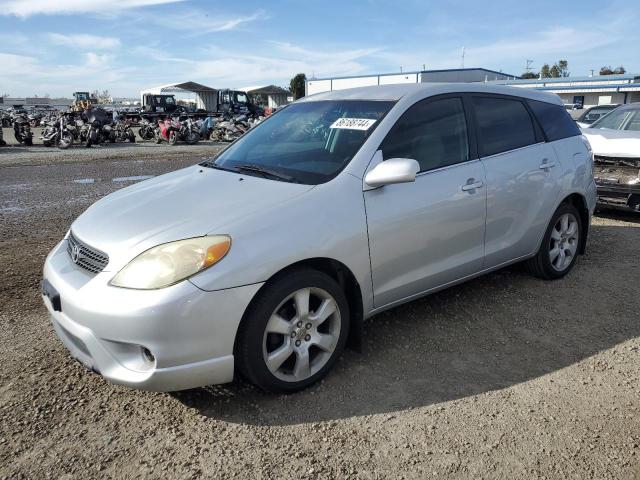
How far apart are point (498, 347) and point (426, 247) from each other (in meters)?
0.85

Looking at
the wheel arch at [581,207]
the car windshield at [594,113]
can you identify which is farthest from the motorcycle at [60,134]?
the wheel arch at [581,207]

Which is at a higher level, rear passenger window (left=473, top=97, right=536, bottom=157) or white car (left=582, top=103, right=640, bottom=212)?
rear passenger window (left=473, top=97, right=536, bottom=157)

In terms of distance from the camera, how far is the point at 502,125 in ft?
13.3

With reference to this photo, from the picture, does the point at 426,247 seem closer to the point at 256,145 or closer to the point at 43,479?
the point at 256,145

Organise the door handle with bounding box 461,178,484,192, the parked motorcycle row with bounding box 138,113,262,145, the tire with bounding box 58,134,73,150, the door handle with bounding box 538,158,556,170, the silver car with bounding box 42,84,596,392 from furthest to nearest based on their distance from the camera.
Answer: the parked motorcycle row with bounding box 138,113,262,145, the tire with bounding box 58,134,73,150, the door handle with bounding box 538,158,556,170, the door handle with bounding box 461,178,484,192, the silver car with bounding box 42,84,596,392

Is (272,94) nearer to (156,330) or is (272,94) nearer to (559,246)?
(559,246)

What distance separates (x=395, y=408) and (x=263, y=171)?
1.65 m

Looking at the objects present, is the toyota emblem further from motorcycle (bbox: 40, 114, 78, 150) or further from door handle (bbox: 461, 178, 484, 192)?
motorcycle (bbox: 40, 114, 78, 150)

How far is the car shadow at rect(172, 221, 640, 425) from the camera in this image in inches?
112

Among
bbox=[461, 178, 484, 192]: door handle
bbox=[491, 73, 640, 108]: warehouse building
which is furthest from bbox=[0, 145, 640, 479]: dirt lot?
bbox=[491, 73, 640, 108]: warehouse building

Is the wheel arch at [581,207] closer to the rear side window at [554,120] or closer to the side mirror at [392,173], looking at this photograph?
the rear side window at [554,120]

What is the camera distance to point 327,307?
291cm

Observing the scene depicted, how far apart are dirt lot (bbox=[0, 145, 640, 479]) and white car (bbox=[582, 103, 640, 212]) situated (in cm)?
266

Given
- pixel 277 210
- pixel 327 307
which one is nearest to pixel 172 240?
pixel 277 210
